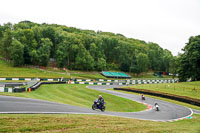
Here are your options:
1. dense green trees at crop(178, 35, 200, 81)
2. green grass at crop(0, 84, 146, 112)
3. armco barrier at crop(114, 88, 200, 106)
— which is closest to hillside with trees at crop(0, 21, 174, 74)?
dense green trees at crop(178, 35, 200, 81)

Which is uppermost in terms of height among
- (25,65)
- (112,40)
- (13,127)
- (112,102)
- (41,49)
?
(112,40)

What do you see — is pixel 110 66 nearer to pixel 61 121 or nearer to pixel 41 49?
pixel 41 49

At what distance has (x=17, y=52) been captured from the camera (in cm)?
7806

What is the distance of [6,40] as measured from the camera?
288 feet

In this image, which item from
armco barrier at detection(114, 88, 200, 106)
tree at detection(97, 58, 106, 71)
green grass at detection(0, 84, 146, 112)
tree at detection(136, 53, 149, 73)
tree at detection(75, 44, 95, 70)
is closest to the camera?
green grass at detection(0, 84, 146, 112)

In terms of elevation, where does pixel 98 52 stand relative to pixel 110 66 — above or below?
above

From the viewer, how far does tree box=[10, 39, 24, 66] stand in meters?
77.7

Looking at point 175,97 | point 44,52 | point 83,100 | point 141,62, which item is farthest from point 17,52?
point 141,62

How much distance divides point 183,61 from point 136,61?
4895 cm

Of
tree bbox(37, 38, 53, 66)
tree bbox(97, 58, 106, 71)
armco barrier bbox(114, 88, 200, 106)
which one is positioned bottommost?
armco barrier bbox(114, 88, 200, 106)

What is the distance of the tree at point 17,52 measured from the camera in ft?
255

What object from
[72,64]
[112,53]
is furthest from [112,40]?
[72,64]

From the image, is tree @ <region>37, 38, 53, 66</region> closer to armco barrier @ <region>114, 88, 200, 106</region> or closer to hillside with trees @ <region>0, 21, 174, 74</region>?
hillside with trees @ <region>0, 21, 174, 74</region>

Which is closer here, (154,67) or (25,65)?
(25,65)
